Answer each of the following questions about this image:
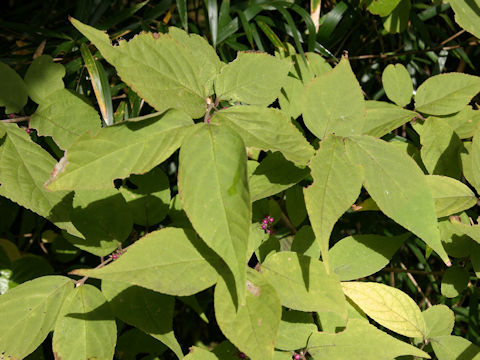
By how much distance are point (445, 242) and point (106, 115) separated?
31.0 inches

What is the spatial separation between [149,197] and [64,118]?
235 millimetres

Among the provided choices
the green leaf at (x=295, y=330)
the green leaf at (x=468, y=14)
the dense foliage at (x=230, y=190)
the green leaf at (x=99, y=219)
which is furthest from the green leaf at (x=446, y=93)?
the green leaf at (x=99, y=219)

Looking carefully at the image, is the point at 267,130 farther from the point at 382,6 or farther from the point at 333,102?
the point at 382,6

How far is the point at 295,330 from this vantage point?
812mm

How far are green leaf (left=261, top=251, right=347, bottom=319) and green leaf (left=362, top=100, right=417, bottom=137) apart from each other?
364 millimetres

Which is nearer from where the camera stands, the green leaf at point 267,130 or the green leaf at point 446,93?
the green leaf at point 267,130

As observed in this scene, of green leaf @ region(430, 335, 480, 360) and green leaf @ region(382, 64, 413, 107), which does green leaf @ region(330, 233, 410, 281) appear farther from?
green leaf @ region(382, 64, 413, 107)

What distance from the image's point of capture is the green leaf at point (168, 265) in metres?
0.63

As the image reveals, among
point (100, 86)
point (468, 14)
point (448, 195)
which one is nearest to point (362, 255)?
point (448, 195)

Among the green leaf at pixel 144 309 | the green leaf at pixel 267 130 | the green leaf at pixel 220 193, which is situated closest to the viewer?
the green leaf at pixel 220 193

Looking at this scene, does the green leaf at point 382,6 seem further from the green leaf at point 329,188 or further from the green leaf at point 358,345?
the green leaf at point 358,345

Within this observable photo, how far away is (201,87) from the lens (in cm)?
73

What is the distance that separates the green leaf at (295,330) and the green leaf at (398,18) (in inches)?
34.4

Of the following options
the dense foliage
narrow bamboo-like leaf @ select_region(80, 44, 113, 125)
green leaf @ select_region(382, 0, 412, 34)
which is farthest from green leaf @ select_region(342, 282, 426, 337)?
green leaf @ select_region(382, 0, 412, 34)
